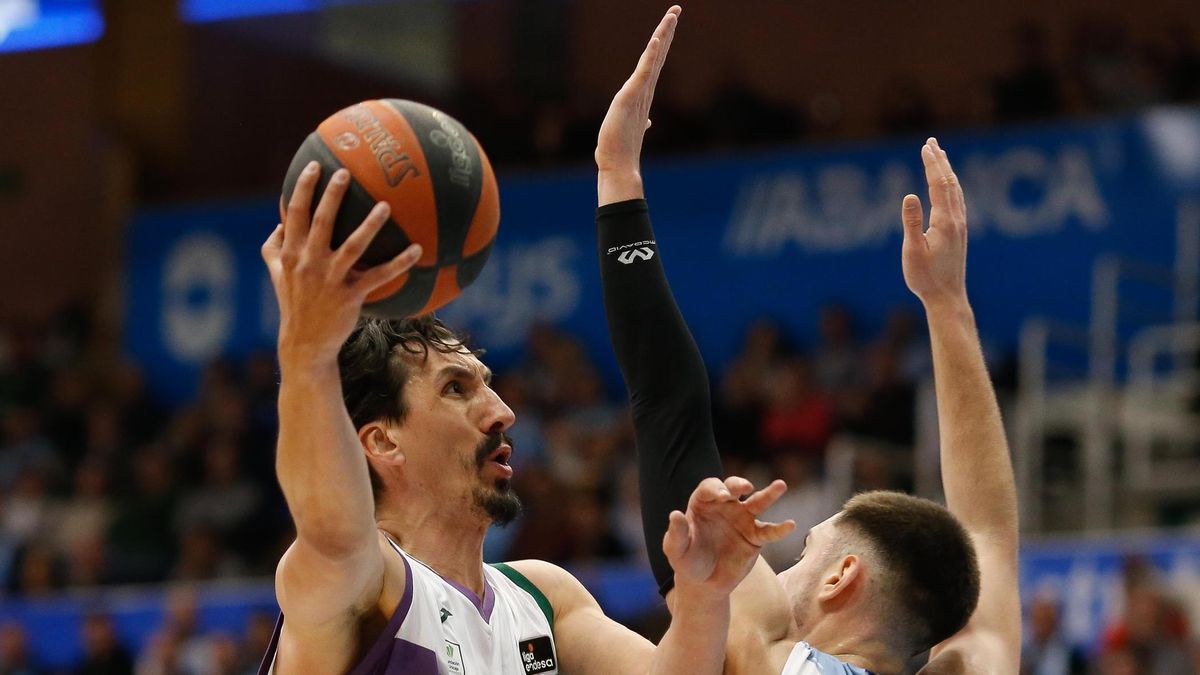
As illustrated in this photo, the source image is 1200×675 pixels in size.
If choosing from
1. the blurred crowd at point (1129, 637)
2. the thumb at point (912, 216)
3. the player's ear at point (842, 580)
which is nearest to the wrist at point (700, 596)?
the player's ear at point (842, 580)

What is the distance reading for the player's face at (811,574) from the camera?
4.18 m

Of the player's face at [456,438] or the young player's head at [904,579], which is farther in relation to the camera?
the player's face at [456,438]

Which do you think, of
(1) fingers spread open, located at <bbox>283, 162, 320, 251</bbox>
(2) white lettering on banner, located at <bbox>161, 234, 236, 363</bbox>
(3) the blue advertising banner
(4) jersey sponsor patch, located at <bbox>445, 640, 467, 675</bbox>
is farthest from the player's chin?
(2) white lettering on banner, located at <bbox>161, 234, 236, 363</bbox>

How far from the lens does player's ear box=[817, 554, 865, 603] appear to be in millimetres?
4062

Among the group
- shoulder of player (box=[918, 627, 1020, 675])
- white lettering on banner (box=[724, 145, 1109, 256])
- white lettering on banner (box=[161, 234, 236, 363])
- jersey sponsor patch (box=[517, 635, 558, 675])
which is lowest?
white lettering on banner (box=[161, 234, 236, 363])

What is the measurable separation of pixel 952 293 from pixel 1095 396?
821 cm

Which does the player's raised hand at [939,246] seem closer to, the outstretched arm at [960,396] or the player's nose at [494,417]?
the outstretched arm at [960,396]

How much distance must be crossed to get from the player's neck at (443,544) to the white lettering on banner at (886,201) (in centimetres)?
1080

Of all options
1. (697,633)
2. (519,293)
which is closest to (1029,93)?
(519,293)

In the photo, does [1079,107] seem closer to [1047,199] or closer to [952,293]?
[1047,199]

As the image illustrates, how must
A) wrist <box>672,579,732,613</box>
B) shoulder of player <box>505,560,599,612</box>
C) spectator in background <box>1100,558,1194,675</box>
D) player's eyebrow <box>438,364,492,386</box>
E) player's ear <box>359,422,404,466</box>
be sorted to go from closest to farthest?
1. wrist <box>672,579,732,613</box>
2. player's ear <box>359,422,404,466</box>
3. player's eyebrow <box>438,364,492,386</box>
4. shoulder of player <box>505,560,599,612</box>
5. spectator in background <box>1100,558,1194,675</box>

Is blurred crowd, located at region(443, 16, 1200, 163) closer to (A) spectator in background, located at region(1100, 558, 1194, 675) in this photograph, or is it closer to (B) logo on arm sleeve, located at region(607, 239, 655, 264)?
(A) spectator in background, located at region(1100, 558, 1194, 675)

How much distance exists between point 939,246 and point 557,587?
1.40 m

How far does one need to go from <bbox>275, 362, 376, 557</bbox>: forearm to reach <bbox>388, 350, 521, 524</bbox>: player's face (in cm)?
96
